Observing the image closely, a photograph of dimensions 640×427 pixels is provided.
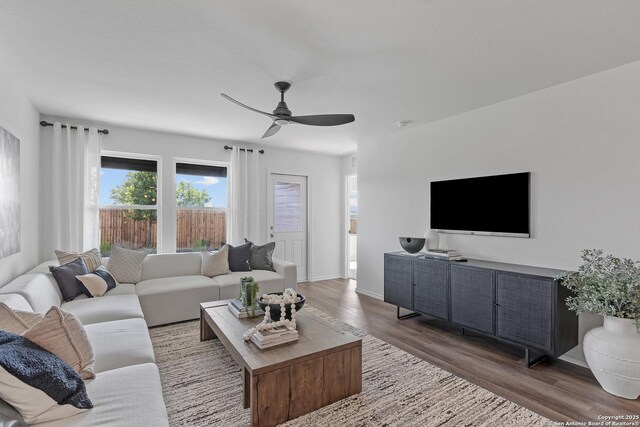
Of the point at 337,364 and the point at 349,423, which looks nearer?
the point at 349,423

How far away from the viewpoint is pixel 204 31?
204 centimetres

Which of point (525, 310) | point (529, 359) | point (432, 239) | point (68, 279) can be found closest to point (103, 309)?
point (68, 279)

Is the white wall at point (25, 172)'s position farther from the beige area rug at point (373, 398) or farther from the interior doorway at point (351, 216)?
the interior doorway at point (351, 216)

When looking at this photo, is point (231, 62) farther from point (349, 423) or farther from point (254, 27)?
point (349, 423)

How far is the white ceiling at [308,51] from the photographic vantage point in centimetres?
183

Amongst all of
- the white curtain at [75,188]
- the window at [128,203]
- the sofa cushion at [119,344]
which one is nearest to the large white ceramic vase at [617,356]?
the sofa cushion at [119,344]

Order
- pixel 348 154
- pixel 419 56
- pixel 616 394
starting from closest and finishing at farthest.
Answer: pixel 616 394
pixel 419 56
pixel 348 154

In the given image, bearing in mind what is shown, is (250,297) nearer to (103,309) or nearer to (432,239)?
(103,309)

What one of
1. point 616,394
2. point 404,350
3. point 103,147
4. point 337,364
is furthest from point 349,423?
point 103,147

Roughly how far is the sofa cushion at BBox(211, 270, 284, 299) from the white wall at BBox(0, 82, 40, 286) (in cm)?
188

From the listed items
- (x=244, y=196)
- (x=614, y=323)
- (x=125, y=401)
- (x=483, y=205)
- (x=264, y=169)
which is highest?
(x=264, y=169)

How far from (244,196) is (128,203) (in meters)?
1.64

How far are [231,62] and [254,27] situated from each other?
533mm

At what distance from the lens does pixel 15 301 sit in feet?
6.50
